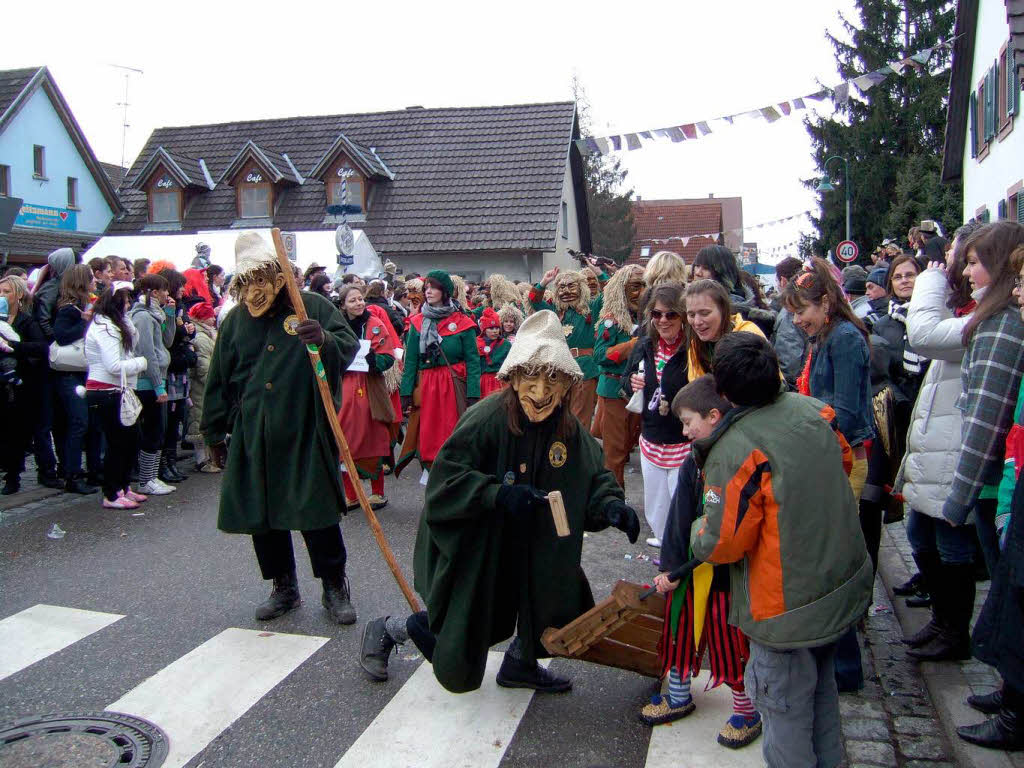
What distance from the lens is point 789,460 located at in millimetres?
3029

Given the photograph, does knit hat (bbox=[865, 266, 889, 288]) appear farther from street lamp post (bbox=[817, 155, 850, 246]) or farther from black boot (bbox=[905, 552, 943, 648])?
street lamp post (bbox=[817, 155, 850, 246])

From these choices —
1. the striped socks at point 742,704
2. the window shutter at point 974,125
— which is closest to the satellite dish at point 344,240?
the striped socks at point 742,704

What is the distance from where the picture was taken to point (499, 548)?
3.88 meters

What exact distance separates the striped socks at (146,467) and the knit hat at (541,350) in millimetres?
5644

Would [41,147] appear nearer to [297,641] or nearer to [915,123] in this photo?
[915,123]

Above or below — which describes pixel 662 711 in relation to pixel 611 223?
below

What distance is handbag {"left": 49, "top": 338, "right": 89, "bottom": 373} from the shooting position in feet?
26.6

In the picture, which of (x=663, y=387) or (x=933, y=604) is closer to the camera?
(x=933, y=604)

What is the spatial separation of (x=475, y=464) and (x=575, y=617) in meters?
0.80

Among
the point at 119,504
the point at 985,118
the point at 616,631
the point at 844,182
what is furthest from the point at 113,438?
the point at 844,182

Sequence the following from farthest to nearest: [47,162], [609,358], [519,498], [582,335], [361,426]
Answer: [47,162], [582,335], [361,426], [609,358], [519,498]

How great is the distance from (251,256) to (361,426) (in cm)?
282

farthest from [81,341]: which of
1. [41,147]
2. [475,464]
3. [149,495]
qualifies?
[41,147]

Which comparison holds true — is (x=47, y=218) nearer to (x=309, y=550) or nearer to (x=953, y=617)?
(x=309, y=550)
